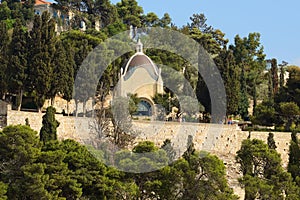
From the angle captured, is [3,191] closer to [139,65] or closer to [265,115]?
[265,115]

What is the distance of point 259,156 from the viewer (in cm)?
1870

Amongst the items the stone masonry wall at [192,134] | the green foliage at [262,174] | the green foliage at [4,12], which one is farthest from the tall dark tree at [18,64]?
the green foliage at [4,12]

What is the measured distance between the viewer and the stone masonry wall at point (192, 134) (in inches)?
929

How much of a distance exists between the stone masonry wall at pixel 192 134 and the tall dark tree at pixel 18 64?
2079mm

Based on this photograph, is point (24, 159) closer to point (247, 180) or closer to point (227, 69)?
point (247, 180)

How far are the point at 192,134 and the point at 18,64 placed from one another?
891 cm

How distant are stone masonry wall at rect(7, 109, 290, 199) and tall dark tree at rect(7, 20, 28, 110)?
2.08 m

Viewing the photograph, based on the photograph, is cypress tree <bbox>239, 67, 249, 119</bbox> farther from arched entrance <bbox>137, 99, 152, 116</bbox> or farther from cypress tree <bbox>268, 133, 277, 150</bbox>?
cypress tree <bbox>268, 133, 277, 150</bbox>

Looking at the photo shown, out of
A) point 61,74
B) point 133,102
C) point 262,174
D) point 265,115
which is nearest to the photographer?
point 262,174

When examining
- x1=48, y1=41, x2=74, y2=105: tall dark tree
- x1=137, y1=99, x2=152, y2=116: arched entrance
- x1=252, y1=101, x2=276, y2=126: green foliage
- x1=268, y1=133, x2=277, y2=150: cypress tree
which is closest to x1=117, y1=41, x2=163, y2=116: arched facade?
x1=137, y1=99, x2=152, y2=116: arched entrance

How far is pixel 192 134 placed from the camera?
25203mm

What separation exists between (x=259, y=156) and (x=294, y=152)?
11.0 feet

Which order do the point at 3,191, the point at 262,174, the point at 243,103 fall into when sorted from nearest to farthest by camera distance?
the point at 3,191 → the point at 262,174 → the point at 243,103

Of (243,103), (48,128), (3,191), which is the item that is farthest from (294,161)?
(243,103)
